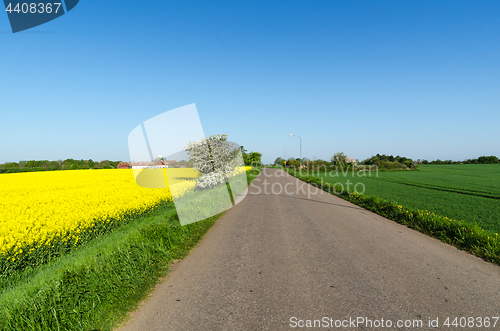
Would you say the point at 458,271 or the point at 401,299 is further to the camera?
the point at 458,271

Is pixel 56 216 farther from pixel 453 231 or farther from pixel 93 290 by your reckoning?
pixel 453 231

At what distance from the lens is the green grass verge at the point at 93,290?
2.71m

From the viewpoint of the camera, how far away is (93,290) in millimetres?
3295

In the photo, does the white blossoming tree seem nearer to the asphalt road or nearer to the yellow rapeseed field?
the yellow rapeseed field

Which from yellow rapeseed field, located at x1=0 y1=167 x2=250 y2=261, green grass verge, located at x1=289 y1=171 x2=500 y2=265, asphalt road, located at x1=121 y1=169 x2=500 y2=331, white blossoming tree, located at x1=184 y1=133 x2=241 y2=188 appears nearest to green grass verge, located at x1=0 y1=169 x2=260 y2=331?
asphalt road, located at x1=121 y1=169 x2=500 y2=331

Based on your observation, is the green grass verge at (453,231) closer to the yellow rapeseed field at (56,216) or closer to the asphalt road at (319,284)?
the asphalt road at (319,284)

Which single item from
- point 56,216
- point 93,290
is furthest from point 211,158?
point 93,290

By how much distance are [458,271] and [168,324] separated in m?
5.38

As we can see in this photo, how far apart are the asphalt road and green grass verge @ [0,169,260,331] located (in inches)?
12.2

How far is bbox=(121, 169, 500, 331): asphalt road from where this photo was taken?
2975 mm

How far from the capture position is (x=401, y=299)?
11.0 feet

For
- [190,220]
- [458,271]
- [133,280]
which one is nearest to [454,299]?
[458,271]

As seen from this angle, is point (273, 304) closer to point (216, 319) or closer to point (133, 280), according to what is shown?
point (216, 319)

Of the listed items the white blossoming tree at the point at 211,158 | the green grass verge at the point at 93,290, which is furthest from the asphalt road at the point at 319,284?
the white blossoming tree at the point at 211,158
